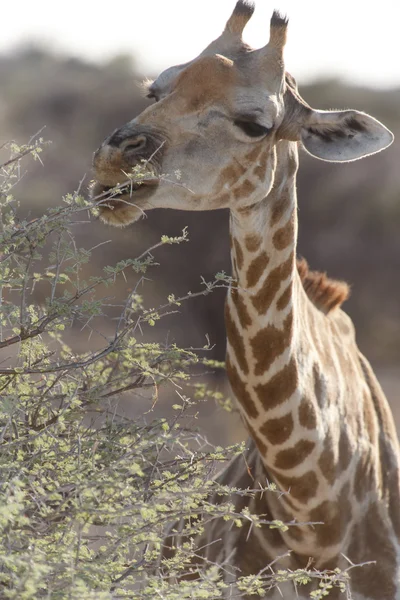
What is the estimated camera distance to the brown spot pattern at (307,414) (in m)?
3.52

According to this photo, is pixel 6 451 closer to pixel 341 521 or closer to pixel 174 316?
pixel 341 521

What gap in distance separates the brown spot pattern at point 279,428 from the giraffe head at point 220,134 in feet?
2.50

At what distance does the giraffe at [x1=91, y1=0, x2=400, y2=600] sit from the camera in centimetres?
340

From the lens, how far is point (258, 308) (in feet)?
11.4

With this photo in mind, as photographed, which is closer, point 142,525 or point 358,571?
point 142,525

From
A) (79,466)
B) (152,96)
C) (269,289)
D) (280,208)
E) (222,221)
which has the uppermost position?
(222,221)

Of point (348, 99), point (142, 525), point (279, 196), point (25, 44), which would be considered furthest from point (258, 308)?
point (25, 44)

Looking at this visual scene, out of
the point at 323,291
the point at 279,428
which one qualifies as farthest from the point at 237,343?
the point at 323,291

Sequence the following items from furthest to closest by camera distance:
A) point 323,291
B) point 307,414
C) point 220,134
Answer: point 323,291 < point 307,414 < point 220,134

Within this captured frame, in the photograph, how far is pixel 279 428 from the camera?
3496 mm

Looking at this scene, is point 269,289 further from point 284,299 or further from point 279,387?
point 279,387

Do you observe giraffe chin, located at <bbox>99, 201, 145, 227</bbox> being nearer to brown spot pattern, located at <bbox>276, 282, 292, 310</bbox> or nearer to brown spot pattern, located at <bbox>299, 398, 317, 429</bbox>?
brown spot pattern, located at <bbox>276, 282, 292, 310</bbox>

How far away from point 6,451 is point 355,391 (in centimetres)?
167

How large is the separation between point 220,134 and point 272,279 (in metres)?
0.54
